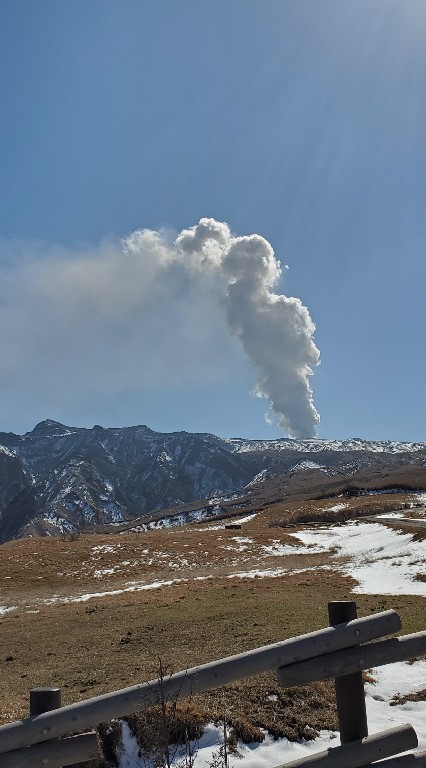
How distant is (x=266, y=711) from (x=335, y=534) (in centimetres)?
5655

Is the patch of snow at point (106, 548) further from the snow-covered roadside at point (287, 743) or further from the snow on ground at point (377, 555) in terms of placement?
the snow-covered roadside at point (287, 743)

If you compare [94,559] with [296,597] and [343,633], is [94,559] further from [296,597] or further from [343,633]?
[343,633]

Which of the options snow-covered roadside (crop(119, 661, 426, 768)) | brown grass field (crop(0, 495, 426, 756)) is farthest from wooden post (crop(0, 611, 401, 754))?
snow-covered roadside (crop(119, 661, 426, 768))

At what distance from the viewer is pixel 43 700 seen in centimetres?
527

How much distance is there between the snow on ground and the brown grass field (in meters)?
1.78

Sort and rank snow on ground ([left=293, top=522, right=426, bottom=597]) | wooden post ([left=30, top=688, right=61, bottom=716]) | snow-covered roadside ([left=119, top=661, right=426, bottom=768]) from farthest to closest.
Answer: snow on ground ([left=293, top=522, right=426, bottom=597]) → snow-covered roadside ([left=119, top=661, right=426, bottom=768]) → wooden post ([left=30, top=688, right=61, bottom=716])

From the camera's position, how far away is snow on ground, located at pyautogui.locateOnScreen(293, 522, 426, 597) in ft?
94.2

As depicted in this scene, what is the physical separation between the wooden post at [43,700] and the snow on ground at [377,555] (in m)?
24.1

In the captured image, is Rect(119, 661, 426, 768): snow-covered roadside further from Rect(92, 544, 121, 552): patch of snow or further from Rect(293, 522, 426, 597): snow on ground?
Rect(92, 544, 121, 552): patch of snow

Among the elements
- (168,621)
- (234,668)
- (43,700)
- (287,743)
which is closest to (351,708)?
(234,668)

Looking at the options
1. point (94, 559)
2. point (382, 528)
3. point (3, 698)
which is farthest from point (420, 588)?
point (94, 559)

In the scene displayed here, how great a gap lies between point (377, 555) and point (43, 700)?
41.8 m

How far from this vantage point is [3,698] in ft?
43.2

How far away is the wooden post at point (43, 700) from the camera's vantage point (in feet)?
17.2
